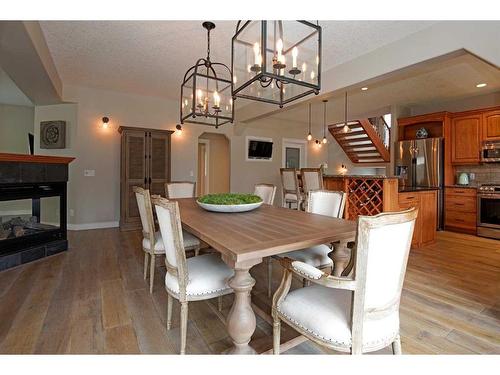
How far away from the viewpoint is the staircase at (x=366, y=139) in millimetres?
7133

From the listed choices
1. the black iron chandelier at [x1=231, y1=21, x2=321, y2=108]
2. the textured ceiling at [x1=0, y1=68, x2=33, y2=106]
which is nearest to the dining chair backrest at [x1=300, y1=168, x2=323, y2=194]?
the black iron chandelier at [x1=231, y1=21, x2=321, y2=108]

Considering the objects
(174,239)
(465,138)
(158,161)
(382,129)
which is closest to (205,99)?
(174,239)

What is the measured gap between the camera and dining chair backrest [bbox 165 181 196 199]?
3.79 m

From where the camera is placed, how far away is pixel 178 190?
152 inches

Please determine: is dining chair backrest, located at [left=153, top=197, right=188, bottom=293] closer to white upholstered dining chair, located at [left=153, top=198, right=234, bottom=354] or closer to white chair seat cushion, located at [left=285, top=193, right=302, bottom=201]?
white upholstered dining chair, located at [left=153, top=198, right=234, bottom=354]

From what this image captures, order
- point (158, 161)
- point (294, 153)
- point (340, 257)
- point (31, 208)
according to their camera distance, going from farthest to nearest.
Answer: point (294, 153), point (158, 161), point (31, 208), point (340, 257)

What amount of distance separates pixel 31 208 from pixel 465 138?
7190 millimetres

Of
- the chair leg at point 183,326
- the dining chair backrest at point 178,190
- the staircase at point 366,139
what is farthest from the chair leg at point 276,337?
the staircase at point 366,139

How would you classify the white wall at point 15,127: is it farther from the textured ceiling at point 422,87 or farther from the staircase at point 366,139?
the staircase at point 366,139

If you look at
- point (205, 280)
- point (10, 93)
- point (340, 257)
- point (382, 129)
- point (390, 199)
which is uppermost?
point (10, 93)

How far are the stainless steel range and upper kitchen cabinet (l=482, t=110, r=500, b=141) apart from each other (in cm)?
86

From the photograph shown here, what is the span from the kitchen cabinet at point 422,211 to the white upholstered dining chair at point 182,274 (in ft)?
10.5

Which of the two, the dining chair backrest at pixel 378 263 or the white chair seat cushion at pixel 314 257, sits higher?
→ the dining chair backrest at pixel 378 263

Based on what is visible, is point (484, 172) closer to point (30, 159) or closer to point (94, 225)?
point (30, 159)
